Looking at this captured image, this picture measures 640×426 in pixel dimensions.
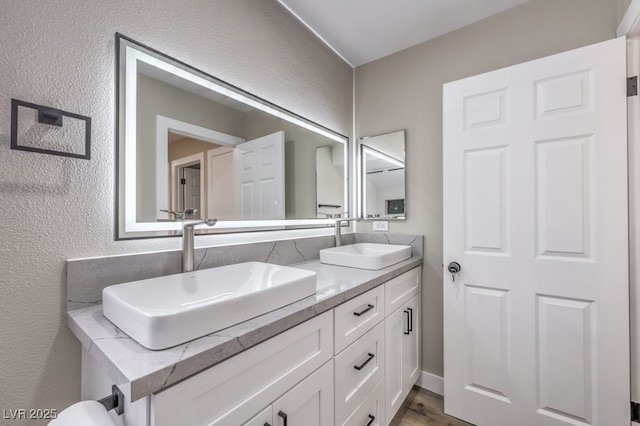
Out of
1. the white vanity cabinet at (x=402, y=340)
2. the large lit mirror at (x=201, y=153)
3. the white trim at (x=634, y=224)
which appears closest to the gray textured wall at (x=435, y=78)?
the white vanity cabinet at (x=402, y=340)

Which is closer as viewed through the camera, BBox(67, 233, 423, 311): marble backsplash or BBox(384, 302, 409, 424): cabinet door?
BBox(67, 233, 423, 311): marble backsplash

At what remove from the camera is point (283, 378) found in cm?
86

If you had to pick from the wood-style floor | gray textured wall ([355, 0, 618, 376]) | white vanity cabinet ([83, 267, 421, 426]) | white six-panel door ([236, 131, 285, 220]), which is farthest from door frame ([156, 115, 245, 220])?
the wood-style floor

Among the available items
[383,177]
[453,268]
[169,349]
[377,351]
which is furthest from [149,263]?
[383,177]

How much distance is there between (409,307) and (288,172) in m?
1.16

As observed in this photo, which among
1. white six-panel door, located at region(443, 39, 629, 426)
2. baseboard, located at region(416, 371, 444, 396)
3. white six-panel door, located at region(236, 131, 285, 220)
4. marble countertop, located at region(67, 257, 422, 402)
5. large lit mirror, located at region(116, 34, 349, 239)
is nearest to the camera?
marble countertop, located at region(67, 257, 422, 402)

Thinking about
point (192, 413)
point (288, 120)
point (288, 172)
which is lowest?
point (192, 413)

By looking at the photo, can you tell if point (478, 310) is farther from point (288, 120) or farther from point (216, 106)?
point (216, 106)

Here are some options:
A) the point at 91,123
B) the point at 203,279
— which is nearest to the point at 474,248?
the point at 203,279

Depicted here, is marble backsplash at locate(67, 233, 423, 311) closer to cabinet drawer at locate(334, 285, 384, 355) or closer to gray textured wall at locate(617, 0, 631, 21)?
cabinet drawer at locate(334, 285, 384, 355)

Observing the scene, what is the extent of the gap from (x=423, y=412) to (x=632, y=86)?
2035 millimetres

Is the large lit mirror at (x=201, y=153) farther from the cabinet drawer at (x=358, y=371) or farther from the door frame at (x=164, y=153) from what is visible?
the cabinet drawer at (x=358, y=371)

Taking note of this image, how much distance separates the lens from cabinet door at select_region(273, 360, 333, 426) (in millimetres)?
860

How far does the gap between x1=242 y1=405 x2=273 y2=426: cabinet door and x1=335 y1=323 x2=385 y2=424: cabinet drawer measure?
1.14 feet
